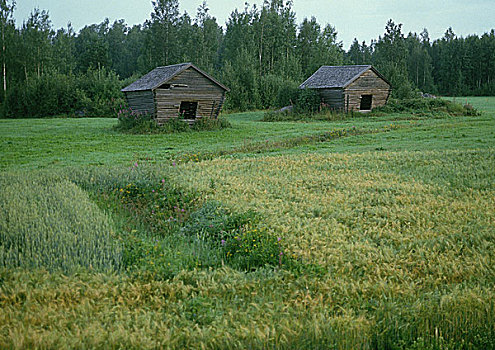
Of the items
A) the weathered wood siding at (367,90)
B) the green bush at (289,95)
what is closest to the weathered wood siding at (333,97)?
the weathered wood siding at (367,90)

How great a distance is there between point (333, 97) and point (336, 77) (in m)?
1.90

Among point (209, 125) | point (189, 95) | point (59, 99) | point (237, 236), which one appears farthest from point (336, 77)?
point (237, 236)

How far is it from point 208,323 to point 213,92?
25.9 meters

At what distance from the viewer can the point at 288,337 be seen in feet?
14.0

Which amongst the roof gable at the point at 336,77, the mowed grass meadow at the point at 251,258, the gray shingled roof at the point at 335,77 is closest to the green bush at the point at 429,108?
the roof gable at the point at 336,77

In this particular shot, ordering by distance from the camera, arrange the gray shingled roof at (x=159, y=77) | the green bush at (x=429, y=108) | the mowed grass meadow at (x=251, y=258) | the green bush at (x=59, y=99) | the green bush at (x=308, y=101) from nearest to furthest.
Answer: the mowed grass meadow at (x=251, y=258) → the gray shingled roof at (x=159, y=77) → the green bush at (x=429, y=108) → the green bush at (x=308, y=101) → the green bush at (x=59, y=99)

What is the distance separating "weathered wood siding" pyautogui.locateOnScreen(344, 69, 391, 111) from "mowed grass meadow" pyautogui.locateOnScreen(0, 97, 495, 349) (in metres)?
23.8

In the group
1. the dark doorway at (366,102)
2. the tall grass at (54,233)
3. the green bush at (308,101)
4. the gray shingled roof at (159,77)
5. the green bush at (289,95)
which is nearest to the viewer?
the tall grass at (54,233)

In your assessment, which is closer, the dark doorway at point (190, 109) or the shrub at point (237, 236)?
the shrub at point (237, 236)

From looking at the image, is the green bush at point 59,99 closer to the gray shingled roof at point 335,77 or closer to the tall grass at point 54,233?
the gray shingled roof at point 335,77

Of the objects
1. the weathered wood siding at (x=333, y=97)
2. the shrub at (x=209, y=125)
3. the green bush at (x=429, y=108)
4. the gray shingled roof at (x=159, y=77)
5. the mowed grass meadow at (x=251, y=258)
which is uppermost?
the gray shingled roof at (x=159, y=77)

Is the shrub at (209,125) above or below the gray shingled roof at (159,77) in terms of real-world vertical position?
below

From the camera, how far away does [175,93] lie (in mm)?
28016

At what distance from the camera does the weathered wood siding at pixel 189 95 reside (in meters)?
27.6
